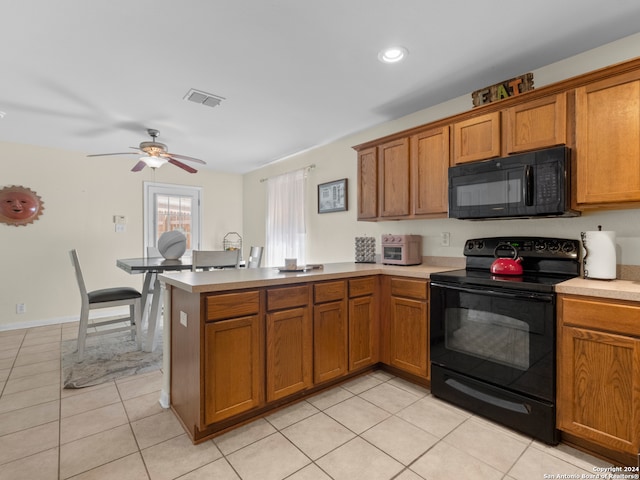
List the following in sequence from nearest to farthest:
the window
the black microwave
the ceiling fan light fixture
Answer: the black microwave → the ceiling fan light fixture → the window

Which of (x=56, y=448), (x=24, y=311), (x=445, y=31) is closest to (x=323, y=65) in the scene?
(x=445, y=31)

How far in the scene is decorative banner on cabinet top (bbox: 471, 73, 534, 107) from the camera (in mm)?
2168

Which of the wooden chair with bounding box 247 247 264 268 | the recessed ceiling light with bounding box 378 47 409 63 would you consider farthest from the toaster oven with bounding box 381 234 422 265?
the wooden chair with bounding box 247 247 264 268

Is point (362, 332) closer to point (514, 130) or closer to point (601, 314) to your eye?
point (601, 314)

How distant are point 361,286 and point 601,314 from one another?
4.79ft

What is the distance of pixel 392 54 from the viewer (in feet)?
7.12

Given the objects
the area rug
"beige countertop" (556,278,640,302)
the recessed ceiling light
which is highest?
the recessed ceiling light

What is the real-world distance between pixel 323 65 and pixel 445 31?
837 mm

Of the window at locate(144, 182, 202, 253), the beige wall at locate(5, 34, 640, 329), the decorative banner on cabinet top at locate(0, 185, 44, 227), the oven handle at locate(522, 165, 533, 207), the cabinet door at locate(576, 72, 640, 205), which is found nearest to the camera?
the cabinet door at locate(576, 72, 640, 205)

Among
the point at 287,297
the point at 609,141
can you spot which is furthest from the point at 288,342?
Result: the point at 609,141

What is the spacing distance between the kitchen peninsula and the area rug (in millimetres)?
901

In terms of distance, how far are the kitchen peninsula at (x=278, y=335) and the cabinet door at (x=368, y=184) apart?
2.34ft

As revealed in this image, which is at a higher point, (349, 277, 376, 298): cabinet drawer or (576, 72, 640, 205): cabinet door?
(576, 72, 640, 205): cabinet door

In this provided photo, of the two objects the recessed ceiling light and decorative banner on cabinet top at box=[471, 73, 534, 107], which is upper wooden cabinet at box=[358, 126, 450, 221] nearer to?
decorative banner on cabinet top at box=[471, 73, 534, 107]
